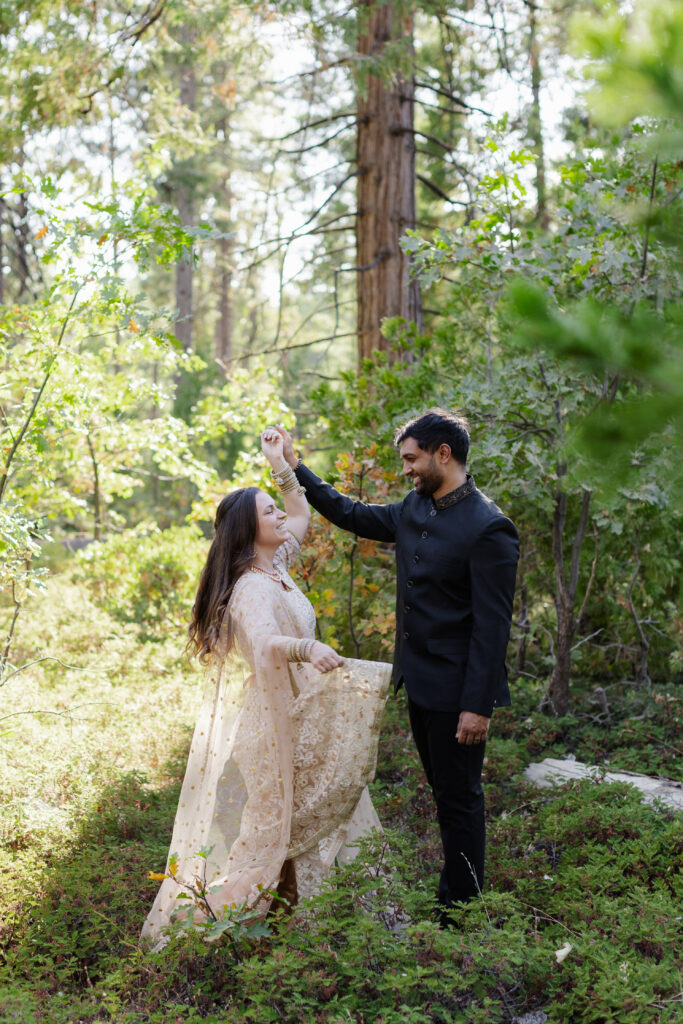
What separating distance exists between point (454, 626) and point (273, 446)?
115 cm

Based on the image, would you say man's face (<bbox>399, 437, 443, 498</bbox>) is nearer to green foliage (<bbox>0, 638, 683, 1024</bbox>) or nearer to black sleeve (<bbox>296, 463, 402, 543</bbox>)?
black sleeve (<bbox>296, 463, 402, 543</bbox>)

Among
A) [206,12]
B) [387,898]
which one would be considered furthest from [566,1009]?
[206,12]

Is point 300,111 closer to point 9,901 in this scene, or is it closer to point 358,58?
point 358,58

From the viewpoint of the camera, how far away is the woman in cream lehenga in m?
3.43

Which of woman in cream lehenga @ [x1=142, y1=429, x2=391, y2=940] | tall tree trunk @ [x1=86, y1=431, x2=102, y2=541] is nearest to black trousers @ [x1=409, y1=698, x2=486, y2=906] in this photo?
woman in cream lehenga @ [x1=142, y1=429, x2=391, y2=940]

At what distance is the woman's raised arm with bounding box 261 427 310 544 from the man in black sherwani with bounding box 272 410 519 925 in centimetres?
62

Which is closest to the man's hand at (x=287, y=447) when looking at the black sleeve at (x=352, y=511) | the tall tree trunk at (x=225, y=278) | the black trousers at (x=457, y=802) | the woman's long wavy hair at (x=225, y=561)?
the black sleeve at (x=352, y=511)

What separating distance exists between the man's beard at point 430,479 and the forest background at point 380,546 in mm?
865

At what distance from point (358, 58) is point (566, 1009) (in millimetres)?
7436

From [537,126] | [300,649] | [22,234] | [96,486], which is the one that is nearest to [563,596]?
[300,649]

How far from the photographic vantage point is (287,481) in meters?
3.99

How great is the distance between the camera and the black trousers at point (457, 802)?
137 inches

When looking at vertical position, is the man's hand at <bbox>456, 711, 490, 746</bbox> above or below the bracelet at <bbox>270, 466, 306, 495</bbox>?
below

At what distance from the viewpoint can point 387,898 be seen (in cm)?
318
